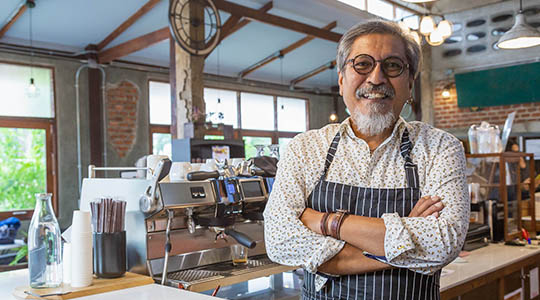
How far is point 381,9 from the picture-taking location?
345 inches

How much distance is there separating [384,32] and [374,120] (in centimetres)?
26

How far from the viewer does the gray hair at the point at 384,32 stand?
5.05 feet

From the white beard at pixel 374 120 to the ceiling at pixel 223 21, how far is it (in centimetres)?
543

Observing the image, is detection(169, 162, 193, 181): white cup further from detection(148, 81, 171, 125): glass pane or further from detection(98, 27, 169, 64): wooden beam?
detection(148, 81, 171, 125): glass pane

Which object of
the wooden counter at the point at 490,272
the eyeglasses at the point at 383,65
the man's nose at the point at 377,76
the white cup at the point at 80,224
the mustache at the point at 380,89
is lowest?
the wooden counter at the point at 490,272

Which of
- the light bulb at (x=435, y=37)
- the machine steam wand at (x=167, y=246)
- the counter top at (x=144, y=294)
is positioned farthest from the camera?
the light bulb at (x=435, y=37)

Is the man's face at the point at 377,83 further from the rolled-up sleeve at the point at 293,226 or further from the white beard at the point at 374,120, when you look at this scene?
the rolled-up sleeve at the point at 293,226

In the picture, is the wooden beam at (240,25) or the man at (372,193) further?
the wooden beam at (240,25)

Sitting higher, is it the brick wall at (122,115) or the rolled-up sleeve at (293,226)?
the brick wall at (122,115)

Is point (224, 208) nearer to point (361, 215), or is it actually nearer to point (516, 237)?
point (361, 215)

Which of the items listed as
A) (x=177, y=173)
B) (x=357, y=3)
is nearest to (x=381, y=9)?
(x=357, y=3)

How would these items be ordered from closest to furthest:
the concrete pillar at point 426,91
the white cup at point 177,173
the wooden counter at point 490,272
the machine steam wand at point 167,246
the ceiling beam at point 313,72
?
1. the machine steam wand at point 167,246
2. the white cup at point 177,173
3. the wooden counter at point 490,272
4. the concrete pillar at point 426,91
5. the ceiling beam at point 313,72

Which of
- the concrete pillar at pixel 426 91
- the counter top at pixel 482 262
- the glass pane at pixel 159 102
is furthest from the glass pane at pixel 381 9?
the counter top at pixel 482 262

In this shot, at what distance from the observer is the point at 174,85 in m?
5.20
